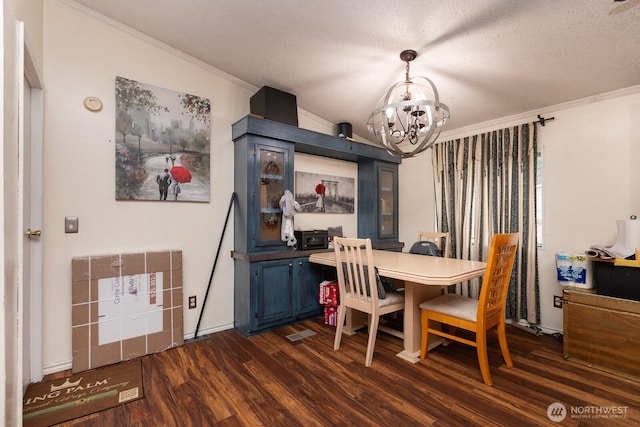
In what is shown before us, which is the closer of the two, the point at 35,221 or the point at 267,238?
the point at 35,221

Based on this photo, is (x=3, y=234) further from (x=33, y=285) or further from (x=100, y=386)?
(x=100, y=386)

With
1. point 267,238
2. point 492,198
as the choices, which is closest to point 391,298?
point 267,238

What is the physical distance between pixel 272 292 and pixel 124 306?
4.16ft

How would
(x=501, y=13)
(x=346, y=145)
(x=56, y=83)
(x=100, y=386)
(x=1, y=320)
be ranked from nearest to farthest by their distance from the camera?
(x=1, y=320)
(x=501, y=13)
(x=100, y=386)
(x=56, y=83)
(x=346, y=145)

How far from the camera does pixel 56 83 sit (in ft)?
7.13

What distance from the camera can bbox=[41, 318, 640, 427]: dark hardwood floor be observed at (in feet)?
5.46

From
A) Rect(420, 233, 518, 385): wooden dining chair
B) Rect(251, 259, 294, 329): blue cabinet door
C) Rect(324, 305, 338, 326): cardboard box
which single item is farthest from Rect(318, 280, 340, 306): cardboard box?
Rect(420, 233, 518, 385): wooden dining chair

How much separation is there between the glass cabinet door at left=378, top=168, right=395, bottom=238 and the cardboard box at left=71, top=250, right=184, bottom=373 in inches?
103

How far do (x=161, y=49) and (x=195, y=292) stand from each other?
2.31 metres

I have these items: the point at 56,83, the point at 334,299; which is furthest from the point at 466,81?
the point at 56,83

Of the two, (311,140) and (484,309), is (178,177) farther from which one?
(484,309)

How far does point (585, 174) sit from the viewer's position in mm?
2727

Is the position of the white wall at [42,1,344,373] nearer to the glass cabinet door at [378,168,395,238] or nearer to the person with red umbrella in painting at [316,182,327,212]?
the person with red umbrella in painting at [316,182,327,212]

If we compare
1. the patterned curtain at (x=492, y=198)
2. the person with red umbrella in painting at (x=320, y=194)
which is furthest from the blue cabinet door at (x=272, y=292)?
the patterned curtain at (x=492, y=198)
